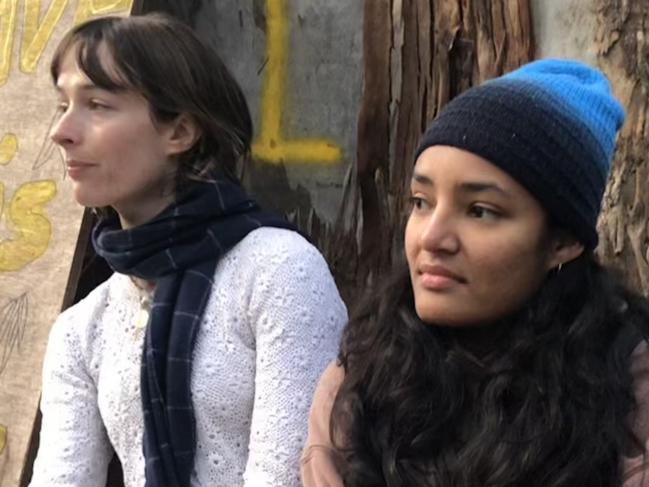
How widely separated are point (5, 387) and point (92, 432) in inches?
47.6

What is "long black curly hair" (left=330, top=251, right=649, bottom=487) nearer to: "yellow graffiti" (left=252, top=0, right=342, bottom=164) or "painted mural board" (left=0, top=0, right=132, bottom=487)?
"painted mural board" (left=0, top=0, right=132, bottom=487)

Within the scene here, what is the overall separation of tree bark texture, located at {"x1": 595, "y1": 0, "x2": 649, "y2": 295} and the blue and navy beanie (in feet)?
2.43

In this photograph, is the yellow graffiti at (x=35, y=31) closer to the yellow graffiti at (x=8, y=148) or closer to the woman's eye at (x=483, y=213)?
the yellow graffiti at (x=8, y=148)

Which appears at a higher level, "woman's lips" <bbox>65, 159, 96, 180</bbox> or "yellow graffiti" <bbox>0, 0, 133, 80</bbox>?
"yellow graffiti" <bbox>0, 0, 133, 80</bbox>

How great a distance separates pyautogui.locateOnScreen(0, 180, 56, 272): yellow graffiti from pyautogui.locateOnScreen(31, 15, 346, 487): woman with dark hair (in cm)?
117

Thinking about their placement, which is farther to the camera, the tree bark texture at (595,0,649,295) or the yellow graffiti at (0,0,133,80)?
the yellow graffiti at (0,0,133,80)

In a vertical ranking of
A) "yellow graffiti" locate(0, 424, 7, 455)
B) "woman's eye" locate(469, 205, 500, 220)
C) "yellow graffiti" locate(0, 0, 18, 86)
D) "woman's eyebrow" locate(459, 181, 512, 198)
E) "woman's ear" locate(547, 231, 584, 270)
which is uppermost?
"yellow graffiti" locate(0, 0, 18, 86)

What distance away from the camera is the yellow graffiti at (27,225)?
3951 millimetres

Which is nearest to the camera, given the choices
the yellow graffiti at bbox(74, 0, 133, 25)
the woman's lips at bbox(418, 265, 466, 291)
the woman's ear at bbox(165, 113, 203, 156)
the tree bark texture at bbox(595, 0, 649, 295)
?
the woman's lips at bbox(418, 265, 466, 291)

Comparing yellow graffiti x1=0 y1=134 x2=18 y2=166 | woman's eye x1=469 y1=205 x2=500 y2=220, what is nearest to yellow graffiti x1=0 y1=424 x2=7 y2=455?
yellow graffiti x1=0 y1=134 x2=18 y2=166

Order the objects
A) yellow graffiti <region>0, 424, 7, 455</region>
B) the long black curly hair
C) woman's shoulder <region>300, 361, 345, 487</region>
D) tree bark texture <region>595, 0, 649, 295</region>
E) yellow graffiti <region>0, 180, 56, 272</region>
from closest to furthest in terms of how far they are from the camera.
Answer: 1. the long black curly hair
2. woman's shoulder <region>300, 361, 345, 487</region>
3. tree bark texture <region>595, 0, 649, 295</region>
4. yellow graffiti <region>0, 424, 7, 455</region>
5. yellow graffiti <region>0, 180, 56, 272</region>

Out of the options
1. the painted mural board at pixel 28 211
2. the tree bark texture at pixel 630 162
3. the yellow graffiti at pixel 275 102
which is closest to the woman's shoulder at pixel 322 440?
the tree bark texture at pixel 630 162

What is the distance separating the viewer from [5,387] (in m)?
3.87

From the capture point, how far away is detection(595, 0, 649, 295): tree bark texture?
2.91m
